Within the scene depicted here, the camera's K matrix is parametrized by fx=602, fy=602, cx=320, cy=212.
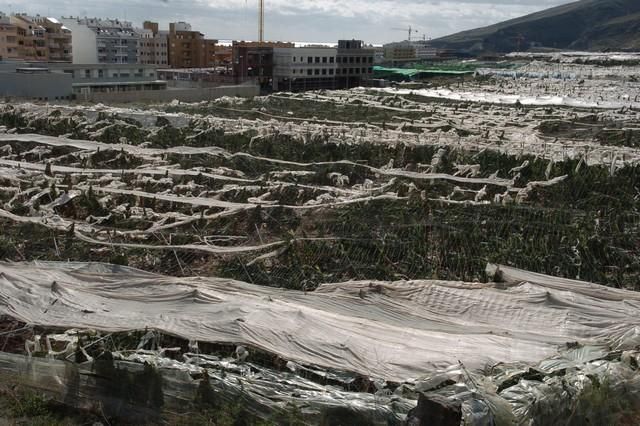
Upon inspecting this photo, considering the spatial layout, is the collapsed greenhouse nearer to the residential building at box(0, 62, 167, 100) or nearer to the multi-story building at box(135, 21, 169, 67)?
the residential building at box(0, 62, 167, 100)

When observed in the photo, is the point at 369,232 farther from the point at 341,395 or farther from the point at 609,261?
the point at 341,395

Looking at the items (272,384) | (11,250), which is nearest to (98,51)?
(11,250)

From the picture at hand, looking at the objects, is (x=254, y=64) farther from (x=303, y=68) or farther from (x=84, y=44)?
(x=84, y=44)

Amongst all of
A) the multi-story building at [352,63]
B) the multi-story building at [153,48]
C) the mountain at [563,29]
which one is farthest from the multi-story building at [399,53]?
the mountain at [563,29]

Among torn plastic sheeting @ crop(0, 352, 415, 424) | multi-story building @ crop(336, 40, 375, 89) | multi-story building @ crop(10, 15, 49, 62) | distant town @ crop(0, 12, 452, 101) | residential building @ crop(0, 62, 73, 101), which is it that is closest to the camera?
torn plastic sheeting @ crop(0, 352, 415, 424)

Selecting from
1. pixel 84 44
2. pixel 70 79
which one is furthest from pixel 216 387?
pixel 84 44

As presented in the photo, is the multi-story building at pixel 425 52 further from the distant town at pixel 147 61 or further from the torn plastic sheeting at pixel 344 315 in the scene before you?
the torn plastic sheeting at pixel 344 315

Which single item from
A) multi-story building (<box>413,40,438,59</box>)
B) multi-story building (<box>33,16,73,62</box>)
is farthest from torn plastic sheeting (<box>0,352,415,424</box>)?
multi-story building (<box>413,40,438,59</box>)

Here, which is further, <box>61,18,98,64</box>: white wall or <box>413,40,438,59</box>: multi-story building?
<box>413,40,438,59</box>: multi-story building
